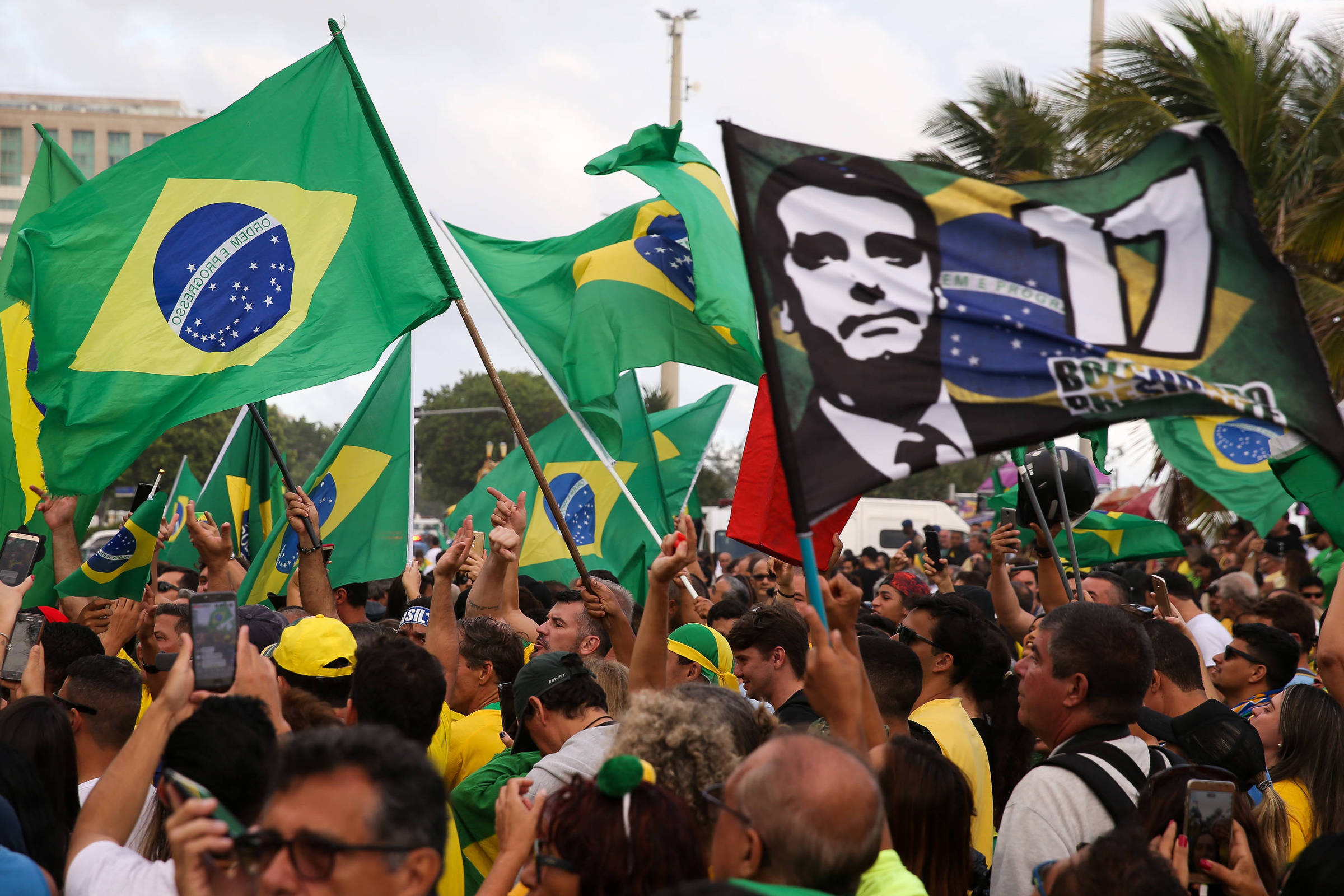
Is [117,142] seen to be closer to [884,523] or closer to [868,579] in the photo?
[884,523]

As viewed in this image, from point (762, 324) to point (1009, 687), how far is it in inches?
126

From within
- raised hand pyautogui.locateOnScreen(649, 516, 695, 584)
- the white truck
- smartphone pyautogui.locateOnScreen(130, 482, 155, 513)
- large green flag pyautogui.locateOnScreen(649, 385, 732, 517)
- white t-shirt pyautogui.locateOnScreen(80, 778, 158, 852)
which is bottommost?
the white truck

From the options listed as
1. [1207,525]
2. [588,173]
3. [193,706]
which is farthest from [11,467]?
[1207,525]

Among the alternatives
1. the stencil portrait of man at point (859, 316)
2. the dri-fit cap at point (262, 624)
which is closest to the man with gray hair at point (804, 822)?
the stencil portrait of man at point (859, 316)

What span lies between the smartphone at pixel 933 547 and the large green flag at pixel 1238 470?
2277 mm

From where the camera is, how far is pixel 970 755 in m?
4.79

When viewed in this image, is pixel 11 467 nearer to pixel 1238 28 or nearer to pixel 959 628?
pixel 959 628

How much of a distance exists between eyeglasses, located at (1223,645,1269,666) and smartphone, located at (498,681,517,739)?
3.54m

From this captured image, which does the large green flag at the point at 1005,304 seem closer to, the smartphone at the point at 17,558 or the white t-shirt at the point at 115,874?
the white t-shirt at the point at 115,874

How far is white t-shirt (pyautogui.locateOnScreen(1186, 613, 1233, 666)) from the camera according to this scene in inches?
315

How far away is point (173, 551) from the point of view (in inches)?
437

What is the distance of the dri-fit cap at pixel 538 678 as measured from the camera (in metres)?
4.50

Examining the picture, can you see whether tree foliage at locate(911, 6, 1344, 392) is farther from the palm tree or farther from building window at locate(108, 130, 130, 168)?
building window at locate(108, 130, 130, 168)

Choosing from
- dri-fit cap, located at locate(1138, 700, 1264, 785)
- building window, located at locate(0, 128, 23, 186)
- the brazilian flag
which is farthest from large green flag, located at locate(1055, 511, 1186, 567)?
building window, located at locate(0, 128, 23, 186)
